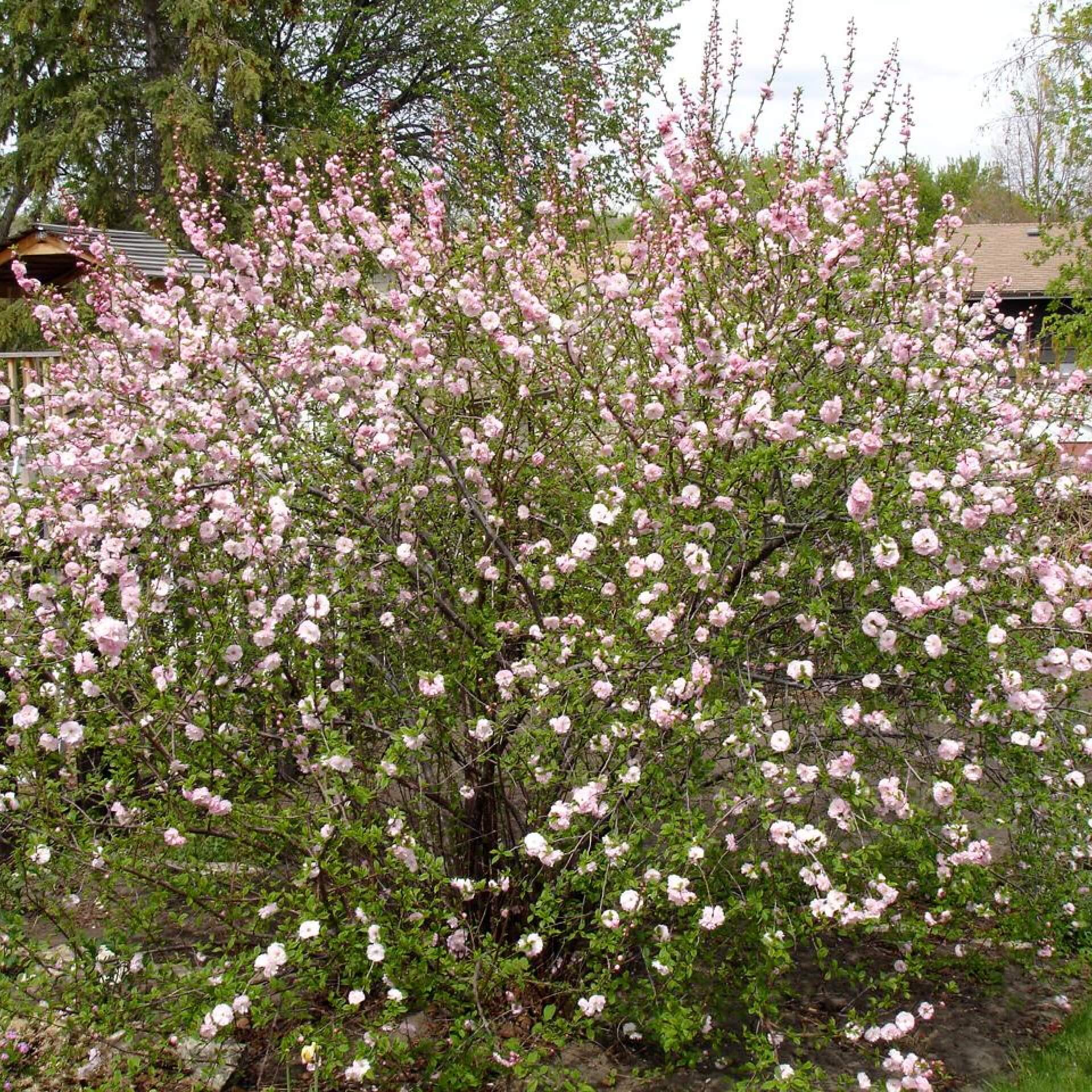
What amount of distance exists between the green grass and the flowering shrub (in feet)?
1.02

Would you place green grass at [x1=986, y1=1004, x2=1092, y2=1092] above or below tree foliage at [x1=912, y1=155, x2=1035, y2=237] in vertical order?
below

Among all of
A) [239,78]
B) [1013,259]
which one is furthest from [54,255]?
[1013,259]

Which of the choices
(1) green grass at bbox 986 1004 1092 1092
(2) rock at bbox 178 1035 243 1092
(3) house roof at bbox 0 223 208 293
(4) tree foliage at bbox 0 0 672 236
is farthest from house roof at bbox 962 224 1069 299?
(2) rock at bbox 178 1035 243 1092

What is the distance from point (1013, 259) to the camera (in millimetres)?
25594

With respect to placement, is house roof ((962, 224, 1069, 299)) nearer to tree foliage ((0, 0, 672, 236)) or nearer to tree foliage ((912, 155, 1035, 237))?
tree foliage ((912, 155, 1035, 237))

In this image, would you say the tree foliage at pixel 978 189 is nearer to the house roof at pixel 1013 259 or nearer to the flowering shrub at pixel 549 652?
the house roof at pixel 1013 259

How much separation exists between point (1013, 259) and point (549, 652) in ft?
87.1

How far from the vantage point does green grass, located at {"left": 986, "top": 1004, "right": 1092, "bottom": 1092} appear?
10.8 feet

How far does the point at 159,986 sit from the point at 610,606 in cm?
183

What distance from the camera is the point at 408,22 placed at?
21.3 meters

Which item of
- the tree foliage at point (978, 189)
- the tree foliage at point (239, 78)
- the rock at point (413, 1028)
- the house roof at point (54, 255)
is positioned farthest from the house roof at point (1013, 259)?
the rock at point (413, 1028)

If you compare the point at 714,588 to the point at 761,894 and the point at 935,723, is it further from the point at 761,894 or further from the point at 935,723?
the point at 935,723

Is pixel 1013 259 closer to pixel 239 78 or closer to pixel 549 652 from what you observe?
pixel 239 78

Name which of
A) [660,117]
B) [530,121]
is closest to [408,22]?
[530,121]
